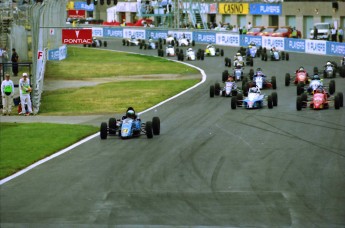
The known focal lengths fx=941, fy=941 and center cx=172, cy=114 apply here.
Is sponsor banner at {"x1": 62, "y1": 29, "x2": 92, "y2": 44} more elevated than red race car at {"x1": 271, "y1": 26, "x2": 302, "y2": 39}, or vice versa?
sponsor banner at {"x1": 62, "y1": 29, "x2": 92, "y2": 44}

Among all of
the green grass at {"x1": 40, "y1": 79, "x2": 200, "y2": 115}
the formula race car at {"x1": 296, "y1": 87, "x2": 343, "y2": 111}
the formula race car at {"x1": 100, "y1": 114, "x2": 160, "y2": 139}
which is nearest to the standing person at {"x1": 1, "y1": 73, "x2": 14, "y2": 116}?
the green grass at {"x1": 40, "y1": 79, "x2": 200, "y2": 115}

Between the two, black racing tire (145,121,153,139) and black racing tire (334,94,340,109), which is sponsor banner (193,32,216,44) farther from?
black racing tire (145,121,153,139)

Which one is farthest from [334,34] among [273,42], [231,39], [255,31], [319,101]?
[319,101]

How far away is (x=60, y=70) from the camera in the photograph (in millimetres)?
62438

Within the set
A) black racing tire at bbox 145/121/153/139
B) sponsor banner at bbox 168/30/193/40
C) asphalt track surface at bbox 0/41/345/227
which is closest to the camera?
asphalt track surface at bbox 0/41/345/227

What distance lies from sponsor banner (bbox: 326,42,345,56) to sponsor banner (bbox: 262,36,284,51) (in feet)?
22.3

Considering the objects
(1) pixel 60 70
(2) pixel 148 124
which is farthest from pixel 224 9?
(2) pixel 148 124

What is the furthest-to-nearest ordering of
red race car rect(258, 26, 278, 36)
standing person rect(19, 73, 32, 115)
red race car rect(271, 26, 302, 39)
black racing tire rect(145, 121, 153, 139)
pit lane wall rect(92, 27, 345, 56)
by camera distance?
red race car rect(258, 26, 278, 36), red race car rect(271, 26, 302, 39), pit lane wall rect(92, 27, 345, 56), standing person rect(19, 73, 32, 115), black racing tire rect(145, 121, 153, 139)

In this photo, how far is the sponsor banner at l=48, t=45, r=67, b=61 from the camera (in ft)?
208

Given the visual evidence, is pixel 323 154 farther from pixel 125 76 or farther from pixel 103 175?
pixel 125 76

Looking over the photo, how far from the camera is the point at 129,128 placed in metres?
29.6

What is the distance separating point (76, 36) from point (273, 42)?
24.1 meters

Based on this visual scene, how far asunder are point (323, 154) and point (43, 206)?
9.43 m

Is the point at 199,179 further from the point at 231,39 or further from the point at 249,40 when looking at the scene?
the point at 231,39
